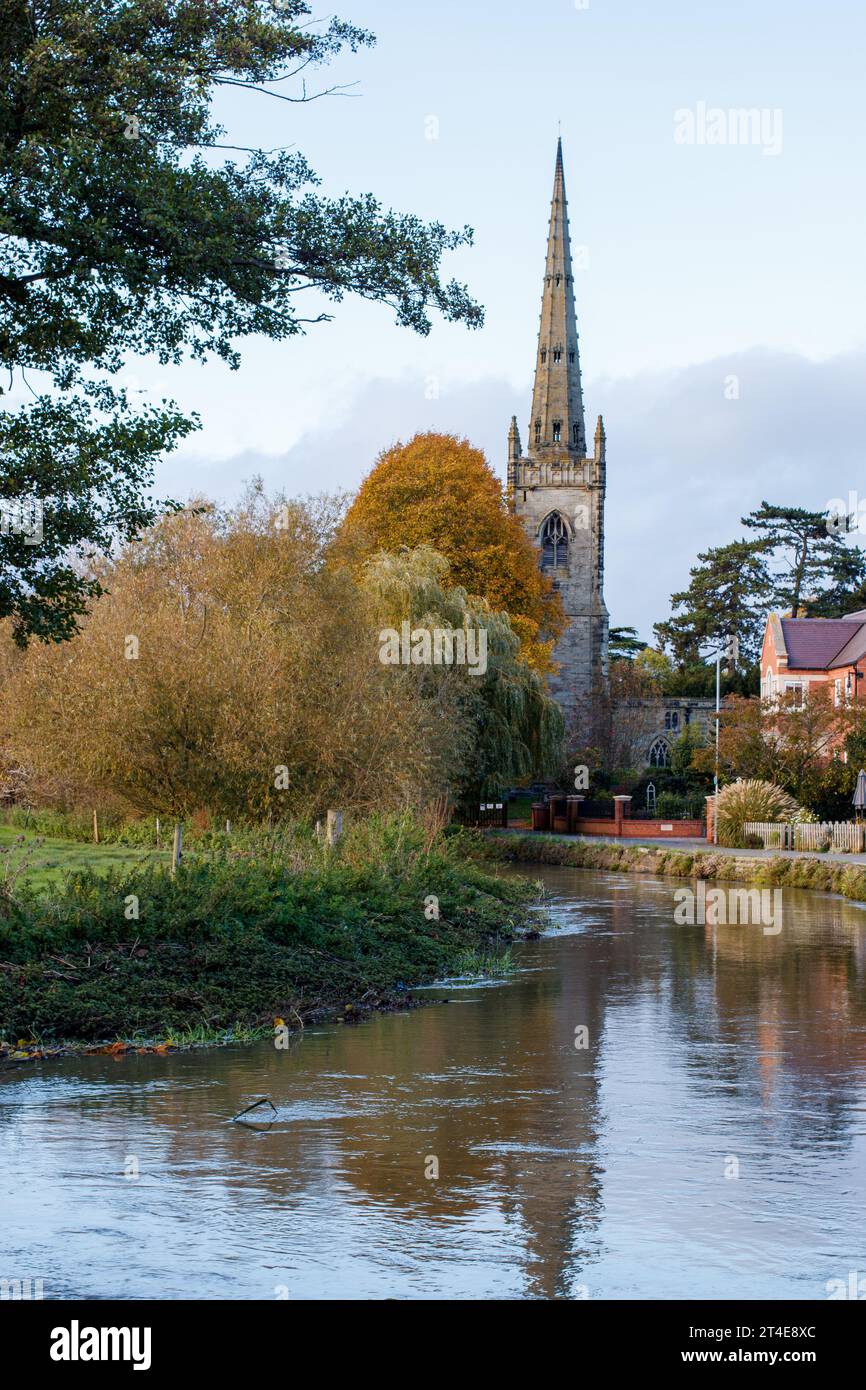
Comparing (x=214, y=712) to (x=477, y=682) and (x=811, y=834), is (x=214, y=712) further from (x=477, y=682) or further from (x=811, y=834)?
(x=811, y=834)

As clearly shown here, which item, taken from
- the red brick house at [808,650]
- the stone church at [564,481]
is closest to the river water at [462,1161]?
the red brick house at [808,650]

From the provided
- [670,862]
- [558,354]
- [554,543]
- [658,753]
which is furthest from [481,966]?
[558,354]

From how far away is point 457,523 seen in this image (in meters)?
57.3

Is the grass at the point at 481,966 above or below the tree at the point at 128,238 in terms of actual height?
below

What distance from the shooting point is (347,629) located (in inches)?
1272

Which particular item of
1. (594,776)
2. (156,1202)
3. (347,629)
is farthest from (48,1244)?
(594,776)

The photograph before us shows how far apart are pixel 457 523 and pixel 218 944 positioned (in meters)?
41.8

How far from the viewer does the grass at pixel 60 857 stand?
19.8m

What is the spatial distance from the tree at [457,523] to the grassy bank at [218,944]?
34.5m

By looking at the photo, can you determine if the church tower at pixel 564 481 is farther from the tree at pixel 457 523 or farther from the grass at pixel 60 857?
the grass at pixel 60 857

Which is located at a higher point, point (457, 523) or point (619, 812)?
point (457, 523)
